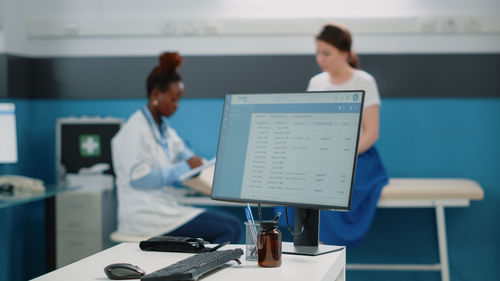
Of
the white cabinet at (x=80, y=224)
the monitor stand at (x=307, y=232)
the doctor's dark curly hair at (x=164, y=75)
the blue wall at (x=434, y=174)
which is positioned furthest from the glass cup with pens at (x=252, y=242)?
the blue wall at (x=434, y=174)

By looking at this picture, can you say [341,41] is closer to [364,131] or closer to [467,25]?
[364,131]

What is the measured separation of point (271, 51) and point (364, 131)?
0.98 meters

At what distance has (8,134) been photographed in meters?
3.65

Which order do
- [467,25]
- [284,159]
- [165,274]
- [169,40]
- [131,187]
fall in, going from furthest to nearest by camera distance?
[169,40], [467,25], [131,187], [284,159], [165,274]

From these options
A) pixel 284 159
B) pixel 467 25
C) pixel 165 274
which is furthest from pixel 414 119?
pixel 165 274

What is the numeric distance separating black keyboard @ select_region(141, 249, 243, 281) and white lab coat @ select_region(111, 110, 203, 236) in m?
1.49

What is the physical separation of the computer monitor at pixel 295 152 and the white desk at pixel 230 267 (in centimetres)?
8

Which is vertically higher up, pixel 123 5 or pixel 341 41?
pixel 123 5

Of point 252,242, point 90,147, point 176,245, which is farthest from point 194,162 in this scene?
point 252,242

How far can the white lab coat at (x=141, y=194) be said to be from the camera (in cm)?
290

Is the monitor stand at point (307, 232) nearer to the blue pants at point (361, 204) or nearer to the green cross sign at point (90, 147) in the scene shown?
the blue pants at point (361, 204)

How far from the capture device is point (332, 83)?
3.13 m

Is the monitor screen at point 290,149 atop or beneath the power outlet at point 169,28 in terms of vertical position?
beneath

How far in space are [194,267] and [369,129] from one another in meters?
1.94
